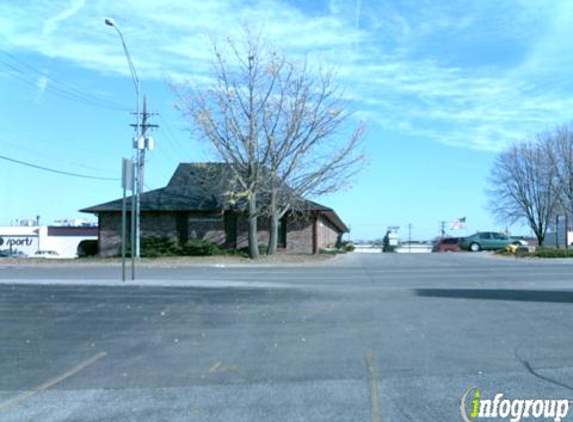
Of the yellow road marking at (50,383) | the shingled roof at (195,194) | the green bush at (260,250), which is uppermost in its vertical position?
the shingled roof at (195,194)

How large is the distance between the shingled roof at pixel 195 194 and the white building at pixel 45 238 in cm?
4339

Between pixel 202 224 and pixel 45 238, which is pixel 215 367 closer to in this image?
pixel 202 224

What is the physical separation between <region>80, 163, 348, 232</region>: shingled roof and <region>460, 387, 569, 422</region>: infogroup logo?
92.2ft

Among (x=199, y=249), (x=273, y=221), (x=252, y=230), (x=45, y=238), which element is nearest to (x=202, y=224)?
(x=199, y=249)

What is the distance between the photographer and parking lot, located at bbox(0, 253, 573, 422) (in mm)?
6070

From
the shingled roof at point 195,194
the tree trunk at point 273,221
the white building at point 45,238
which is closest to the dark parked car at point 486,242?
the shingled roof at point 195,194

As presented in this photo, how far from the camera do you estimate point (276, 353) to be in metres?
8.12

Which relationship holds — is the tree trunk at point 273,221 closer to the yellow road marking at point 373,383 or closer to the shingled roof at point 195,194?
the shingled roof at point 195,194

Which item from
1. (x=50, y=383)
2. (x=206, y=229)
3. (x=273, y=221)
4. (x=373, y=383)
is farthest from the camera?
(x=206, y=229)

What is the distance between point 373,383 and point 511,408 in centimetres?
140

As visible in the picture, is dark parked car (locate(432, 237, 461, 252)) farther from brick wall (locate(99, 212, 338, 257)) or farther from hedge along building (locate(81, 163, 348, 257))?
brick wall (locate(99, 212, 338, 257))

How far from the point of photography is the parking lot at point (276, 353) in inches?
239

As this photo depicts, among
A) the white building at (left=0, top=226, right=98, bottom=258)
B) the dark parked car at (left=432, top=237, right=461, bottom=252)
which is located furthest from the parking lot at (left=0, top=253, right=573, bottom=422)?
the white building at (left=0, top=226, right=98, bottom=258)

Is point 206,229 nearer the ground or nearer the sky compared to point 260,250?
nearer the sky
